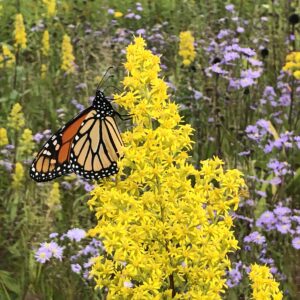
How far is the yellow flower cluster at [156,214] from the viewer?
2291mm

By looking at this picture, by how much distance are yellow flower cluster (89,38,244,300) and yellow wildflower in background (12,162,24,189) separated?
224 cm

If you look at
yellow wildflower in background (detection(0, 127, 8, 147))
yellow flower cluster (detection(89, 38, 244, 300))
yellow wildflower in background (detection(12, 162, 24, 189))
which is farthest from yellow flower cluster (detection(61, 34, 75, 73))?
yellow flower cluster (detection(89, 38, 244, 300))

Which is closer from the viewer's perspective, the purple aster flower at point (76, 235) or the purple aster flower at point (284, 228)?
the purple aster flower at point (76, 235)

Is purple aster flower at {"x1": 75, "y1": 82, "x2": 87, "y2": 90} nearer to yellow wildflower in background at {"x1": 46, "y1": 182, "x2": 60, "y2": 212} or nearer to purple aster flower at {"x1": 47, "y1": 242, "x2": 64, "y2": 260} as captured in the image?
yellow wildflower in background at {"x1": 46, "y1": 182, "x2": 60, "y2": 212}

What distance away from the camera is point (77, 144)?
126 inches

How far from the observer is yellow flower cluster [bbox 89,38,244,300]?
229 centimetres

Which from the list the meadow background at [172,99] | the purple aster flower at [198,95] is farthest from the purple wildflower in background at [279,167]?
the purple aster flower at [198,95]

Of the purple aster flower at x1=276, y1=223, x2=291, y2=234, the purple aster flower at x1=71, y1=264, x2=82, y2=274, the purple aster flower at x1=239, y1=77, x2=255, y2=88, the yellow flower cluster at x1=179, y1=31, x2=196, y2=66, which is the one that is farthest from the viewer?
the yellow flower cluster at x1=179, y1=31, x2=196, y2=66

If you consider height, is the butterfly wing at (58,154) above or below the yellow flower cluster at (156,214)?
above

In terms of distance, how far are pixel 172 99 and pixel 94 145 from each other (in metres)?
2.84

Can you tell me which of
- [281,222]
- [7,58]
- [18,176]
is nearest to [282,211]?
[281,222]

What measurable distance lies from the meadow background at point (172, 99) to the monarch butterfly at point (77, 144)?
649mm

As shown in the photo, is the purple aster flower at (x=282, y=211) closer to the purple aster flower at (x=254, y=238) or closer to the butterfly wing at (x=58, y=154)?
the purple aster flower at (x=254, y=238)

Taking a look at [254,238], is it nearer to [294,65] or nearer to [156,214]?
[156,214]
